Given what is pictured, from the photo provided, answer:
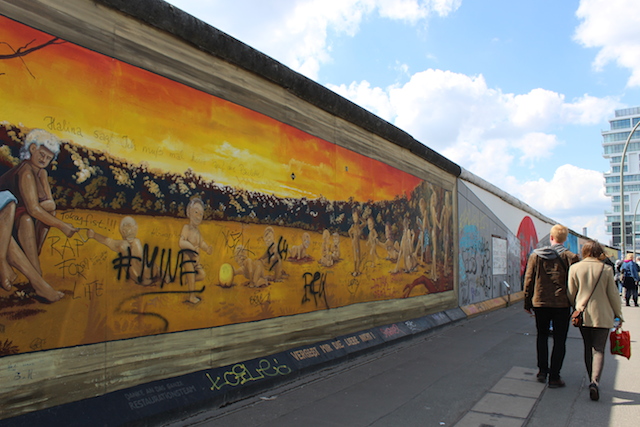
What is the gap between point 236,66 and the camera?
5449 millimetres

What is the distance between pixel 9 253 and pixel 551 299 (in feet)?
18.1

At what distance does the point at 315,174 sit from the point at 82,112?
3.51 m

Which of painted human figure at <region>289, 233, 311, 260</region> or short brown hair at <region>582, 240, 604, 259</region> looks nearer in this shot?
short brown hair at <region>582, 240, 604, 259</region>

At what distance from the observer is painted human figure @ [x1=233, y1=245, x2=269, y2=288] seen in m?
5.32

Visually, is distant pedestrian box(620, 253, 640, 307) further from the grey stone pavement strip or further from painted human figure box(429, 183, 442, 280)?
the grey stone pavement strip

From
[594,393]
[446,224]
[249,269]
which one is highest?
[446,224]

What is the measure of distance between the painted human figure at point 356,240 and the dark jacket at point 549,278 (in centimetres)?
266

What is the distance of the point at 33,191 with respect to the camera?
350cm

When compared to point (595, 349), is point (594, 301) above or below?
above

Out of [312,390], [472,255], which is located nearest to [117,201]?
[312,390]

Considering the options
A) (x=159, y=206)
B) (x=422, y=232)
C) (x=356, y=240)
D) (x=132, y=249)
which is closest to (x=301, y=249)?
(x=356, y=240)

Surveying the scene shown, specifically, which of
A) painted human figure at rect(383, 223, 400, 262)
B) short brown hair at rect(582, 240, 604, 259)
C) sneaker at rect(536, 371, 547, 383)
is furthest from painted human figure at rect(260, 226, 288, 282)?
short brown hair at rect(582, 240, 604, 259)

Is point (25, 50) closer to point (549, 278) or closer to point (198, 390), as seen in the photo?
point (198, 390)

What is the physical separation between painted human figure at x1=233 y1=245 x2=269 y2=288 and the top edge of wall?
2.16 metres
